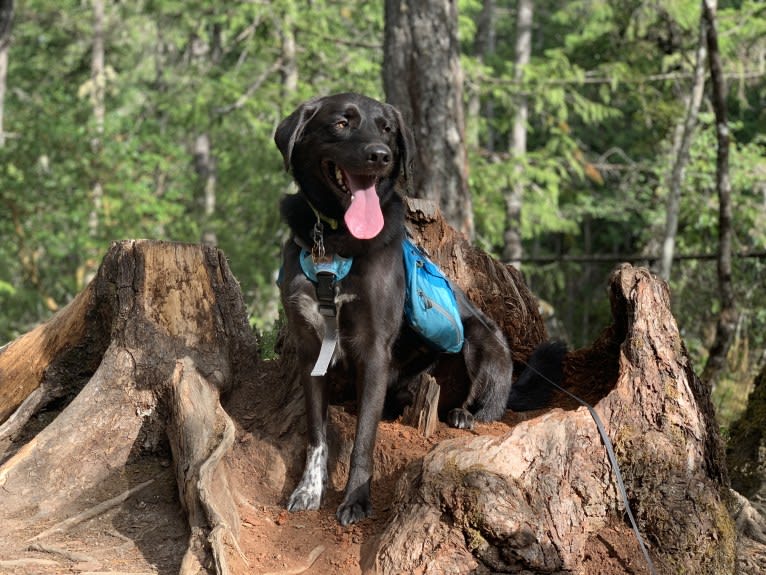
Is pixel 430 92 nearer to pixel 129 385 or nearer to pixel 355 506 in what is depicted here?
pixel 129 385

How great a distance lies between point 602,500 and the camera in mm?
3150

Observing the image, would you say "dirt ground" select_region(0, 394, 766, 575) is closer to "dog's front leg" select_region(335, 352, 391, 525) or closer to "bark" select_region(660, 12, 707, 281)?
"dog's front leg" select_region(335, 352, 391, 525)

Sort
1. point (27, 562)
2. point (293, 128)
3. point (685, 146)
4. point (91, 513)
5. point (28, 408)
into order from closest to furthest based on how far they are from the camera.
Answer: point (27, 562) → point (91, 513) → point (293, 128) → point (28, 408) → point (685, 146)

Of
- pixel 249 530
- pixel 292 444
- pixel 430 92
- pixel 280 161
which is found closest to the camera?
pixel 249 530

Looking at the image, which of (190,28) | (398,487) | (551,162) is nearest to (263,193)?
(190,28)

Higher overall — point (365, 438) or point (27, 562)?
point (365, 438)

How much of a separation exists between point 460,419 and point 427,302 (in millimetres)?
665

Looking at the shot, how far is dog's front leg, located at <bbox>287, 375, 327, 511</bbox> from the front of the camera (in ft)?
12.1

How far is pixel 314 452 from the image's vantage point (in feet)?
12.6

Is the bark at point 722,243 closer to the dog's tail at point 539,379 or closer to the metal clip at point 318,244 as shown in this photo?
the dog's tail at point 539,379

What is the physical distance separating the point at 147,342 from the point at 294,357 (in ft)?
2.62

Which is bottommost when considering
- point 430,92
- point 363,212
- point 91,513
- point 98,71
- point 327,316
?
point 91,513

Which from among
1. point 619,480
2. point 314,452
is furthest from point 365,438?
point 619,480

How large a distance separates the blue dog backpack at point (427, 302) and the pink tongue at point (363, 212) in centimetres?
37
